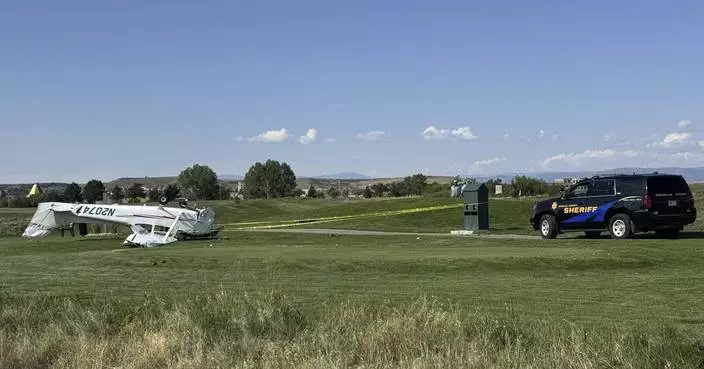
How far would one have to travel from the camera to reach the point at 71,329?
8.82 m

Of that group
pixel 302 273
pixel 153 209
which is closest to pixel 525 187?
pixel 153 209

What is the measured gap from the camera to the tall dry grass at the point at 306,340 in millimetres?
6949

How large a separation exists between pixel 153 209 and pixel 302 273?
21226 mm

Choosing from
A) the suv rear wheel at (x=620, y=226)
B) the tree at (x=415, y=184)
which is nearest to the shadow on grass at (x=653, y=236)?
the suv rear wheel at (x=620, y=226)

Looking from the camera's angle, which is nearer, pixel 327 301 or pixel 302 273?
pixel 327 301

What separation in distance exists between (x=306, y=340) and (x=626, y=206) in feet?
61.7

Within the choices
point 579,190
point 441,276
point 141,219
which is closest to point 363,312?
point 441,276

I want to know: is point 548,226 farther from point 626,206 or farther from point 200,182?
point 200,182

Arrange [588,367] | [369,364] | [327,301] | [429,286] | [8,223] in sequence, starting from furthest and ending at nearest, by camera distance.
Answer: [8,223], [429,286], [327,301], [369,364], [588,367]

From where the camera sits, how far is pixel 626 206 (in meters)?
24.2

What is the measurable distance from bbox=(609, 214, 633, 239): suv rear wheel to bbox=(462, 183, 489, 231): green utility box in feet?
24.8

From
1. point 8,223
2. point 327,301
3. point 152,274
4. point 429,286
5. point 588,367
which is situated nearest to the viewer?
point 588,367

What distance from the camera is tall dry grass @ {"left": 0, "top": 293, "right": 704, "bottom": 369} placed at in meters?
6.95

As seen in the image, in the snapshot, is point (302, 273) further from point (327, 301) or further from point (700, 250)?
point (700, 250)
